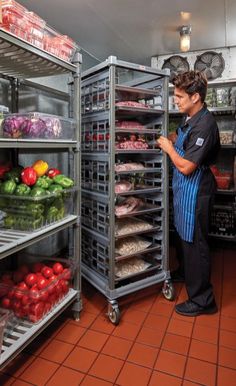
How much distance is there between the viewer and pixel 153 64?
3.90 metres

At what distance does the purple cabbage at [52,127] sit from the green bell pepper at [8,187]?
0.34m

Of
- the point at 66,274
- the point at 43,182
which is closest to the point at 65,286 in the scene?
the point at 66,274

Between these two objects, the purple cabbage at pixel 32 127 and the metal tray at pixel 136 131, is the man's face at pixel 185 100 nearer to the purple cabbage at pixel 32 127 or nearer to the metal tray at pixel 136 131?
the metal tray at pixel 136 131

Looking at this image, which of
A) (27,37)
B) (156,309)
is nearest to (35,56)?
(27,37)

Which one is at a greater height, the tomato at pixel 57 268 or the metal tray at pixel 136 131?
the metal tray at pixel 136 131

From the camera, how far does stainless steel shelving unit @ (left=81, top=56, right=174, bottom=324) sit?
1.97m

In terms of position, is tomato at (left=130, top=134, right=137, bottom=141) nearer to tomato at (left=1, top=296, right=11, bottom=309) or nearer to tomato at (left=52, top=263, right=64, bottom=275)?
tomato at (left=52, top=263, right=64, bottom=275)

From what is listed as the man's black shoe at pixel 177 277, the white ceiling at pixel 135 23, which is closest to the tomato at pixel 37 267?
the man's black shoe at pixel 177 277

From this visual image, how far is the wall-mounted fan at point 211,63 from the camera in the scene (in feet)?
11.0

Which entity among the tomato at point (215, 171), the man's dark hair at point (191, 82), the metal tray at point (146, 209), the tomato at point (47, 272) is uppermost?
the man's dark hair at point (191, 82)

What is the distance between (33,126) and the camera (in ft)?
5.27

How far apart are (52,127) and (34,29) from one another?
508mm

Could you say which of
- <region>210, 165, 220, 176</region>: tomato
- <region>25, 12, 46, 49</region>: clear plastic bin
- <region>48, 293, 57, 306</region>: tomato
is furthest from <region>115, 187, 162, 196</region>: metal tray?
<region>210, 165, 220, 176</region>: tomato

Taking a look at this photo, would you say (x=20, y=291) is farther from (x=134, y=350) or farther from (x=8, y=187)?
(x=134, y=350)
